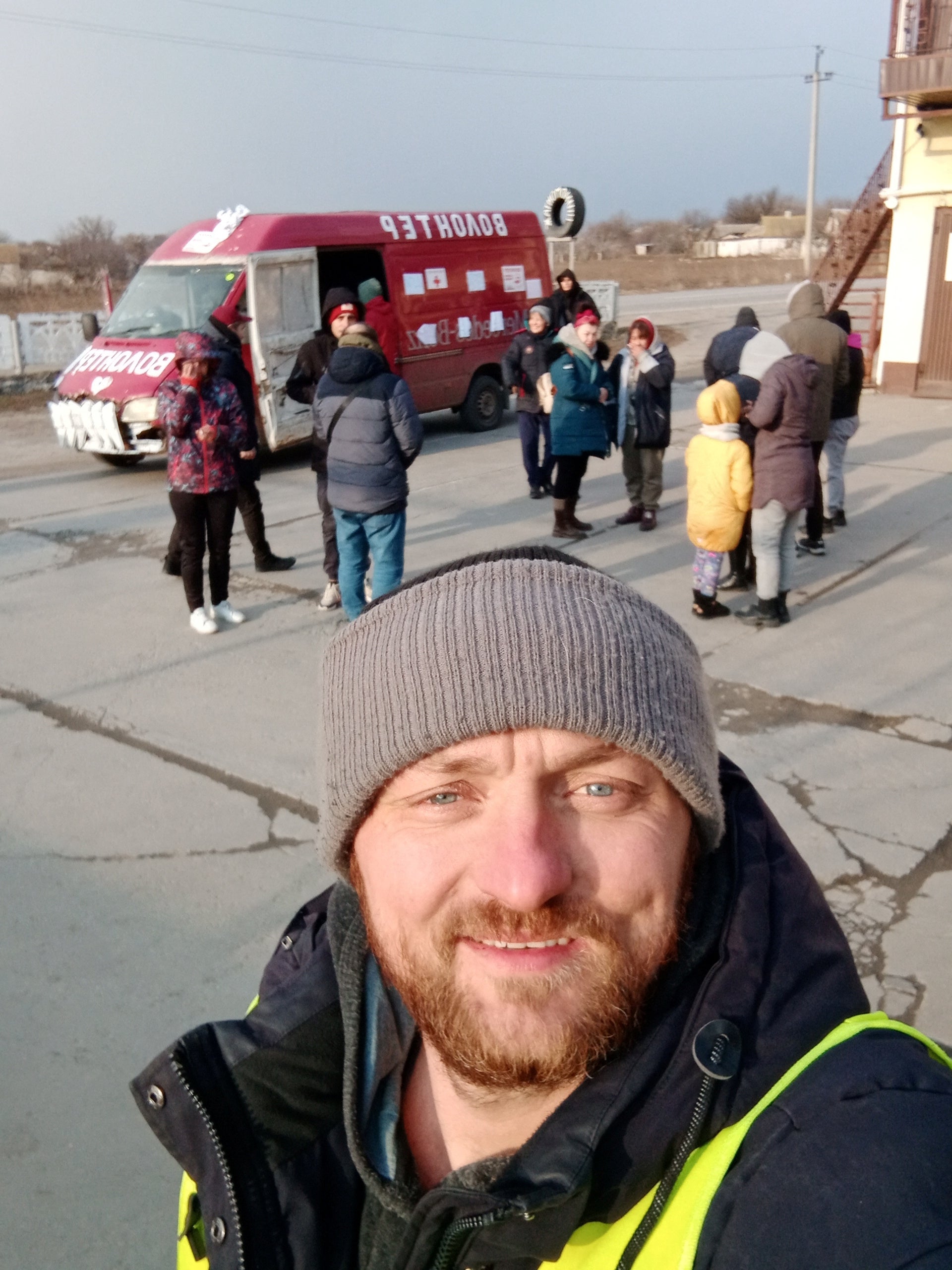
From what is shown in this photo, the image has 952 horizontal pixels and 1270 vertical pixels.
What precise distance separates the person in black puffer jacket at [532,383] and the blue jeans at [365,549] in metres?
2.86

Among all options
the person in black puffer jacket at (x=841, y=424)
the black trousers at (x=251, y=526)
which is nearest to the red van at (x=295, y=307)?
the black trousers at (x=251, y=526)

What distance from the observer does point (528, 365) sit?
8672mm

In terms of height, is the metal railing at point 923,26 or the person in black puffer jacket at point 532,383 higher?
the metal railing at point 923,26

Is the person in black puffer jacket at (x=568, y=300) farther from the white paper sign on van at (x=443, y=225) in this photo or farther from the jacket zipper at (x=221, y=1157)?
the jacket zipper at (x=221, y=1157)

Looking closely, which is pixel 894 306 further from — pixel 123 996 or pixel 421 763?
pixel 421 763

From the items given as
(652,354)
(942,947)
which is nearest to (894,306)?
(652,354)

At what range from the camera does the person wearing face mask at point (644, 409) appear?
7414 mm

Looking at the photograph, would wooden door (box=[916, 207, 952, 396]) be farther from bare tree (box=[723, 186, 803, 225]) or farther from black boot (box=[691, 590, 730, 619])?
bare tree (box=[723, 186, 803, 225])

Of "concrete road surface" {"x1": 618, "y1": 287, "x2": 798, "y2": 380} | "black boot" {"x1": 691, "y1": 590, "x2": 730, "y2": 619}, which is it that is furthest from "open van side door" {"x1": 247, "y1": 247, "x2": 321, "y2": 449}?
"concrete road surface" {"x1": 618, "y1": 287, "x2": 798, "y2": 380}

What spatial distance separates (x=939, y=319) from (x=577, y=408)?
316 inches

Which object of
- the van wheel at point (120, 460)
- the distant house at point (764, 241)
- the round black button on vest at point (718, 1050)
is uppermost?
the distant house at point (764, 241)

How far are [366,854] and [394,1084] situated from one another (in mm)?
303

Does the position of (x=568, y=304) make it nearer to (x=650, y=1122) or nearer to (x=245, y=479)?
(x=245, y=479)

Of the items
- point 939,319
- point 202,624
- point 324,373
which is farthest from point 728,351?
point 939,319
